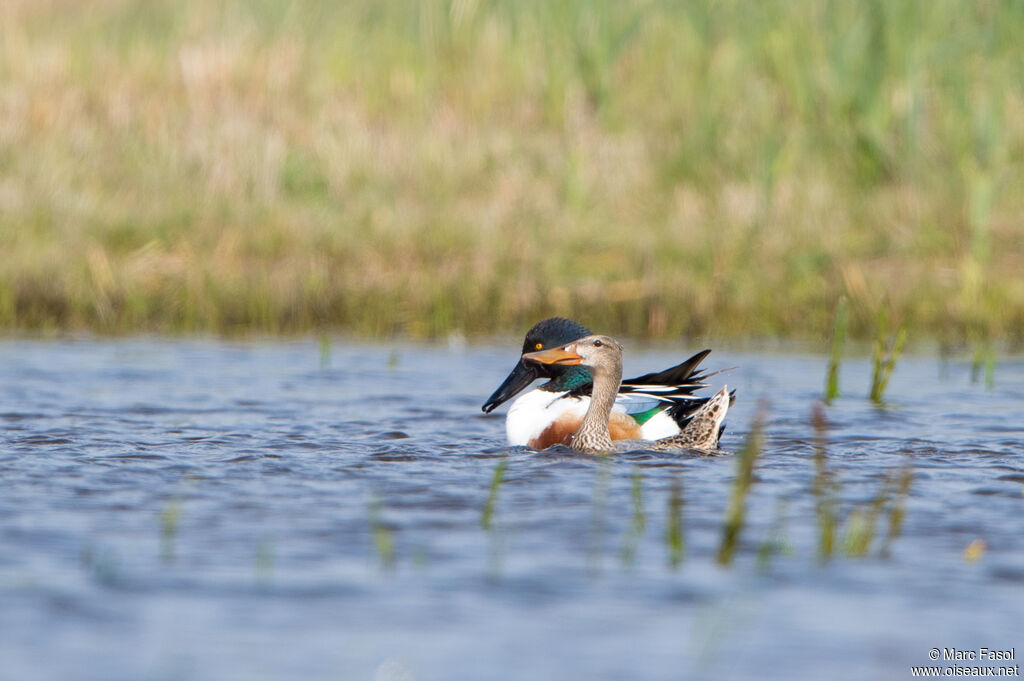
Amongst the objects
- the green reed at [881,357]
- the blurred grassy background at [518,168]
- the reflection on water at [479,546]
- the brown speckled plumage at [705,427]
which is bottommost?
the reflection on water at [479,546]

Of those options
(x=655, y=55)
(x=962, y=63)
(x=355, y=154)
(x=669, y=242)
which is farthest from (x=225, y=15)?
(x=962, y=63)

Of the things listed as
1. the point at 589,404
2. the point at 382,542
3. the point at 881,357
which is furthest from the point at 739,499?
the point at 881,357

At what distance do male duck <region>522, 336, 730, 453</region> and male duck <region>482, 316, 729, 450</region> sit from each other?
0.10 metres

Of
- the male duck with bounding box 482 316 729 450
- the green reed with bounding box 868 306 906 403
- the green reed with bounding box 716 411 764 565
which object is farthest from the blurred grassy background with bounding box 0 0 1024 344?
the green reed with bounding box 716 411 764 565

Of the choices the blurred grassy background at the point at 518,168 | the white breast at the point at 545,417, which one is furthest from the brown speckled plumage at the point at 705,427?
the blurred grassy background at the point at 518,168

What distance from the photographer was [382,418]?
7.69 metres

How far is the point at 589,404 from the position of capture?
716cm

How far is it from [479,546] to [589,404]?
238 cm

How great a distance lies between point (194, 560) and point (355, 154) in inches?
346

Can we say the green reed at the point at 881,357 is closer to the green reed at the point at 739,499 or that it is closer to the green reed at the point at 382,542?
the green reed at the point at 739,499

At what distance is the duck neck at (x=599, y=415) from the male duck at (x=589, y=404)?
0.07 m

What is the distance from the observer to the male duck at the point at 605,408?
6645 millimetres

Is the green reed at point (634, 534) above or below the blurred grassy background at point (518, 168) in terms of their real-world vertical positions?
below

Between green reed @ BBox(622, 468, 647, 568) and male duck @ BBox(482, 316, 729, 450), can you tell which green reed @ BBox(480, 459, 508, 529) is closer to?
green reed @ BBox(622, 468, 647, 568)
